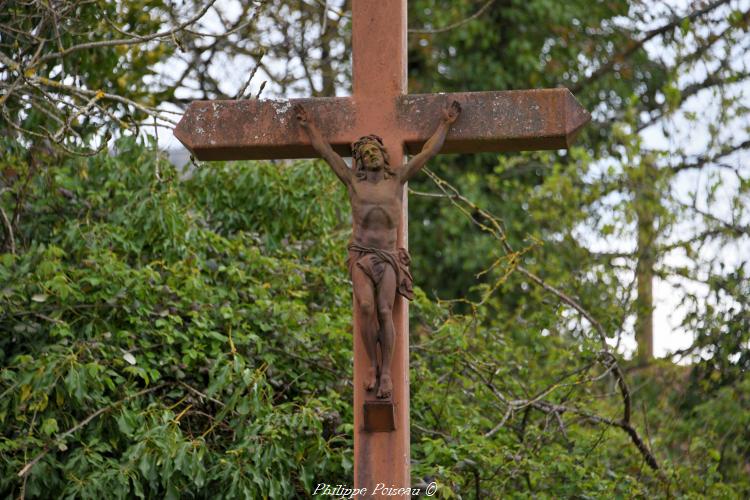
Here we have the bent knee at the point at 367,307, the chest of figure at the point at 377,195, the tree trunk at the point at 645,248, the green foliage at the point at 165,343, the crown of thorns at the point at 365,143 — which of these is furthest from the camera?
the tree trunk at the point at 645,248

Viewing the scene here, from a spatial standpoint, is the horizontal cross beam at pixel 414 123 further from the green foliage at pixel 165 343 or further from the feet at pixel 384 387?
the green foliage at pixel 165 343

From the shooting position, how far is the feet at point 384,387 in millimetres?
5426

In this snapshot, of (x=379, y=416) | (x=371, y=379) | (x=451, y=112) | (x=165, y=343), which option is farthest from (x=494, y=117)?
(x=165, y=343)

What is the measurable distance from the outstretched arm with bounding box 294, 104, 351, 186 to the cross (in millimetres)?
27

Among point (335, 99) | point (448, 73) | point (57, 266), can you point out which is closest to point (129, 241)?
point (57, 266)

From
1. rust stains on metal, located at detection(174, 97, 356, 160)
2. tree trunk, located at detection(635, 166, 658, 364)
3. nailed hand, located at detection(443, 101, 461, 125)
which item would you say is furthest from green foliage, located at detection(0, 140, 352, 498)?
tree trunk, located at detection(635, 166, 658, 364)

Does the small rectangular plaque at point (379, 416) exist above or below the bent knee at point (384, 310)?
below

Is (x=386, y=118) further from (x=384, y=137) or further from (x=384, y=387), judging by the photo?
(x=384, y=387)

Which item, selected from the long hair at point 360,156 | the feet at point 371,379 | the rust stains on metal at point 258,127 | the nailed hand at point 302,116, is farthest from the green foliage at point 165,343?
the long hair at point 360,156

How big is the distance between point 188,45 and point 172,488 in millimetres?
6075

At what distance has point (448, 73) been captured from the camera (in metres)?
14.5

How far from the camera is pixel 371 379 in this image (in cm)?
546

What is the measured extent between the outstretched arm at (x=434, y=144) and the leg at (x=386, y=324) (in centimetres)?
41

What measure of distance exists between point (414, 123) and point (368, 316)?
85cm
